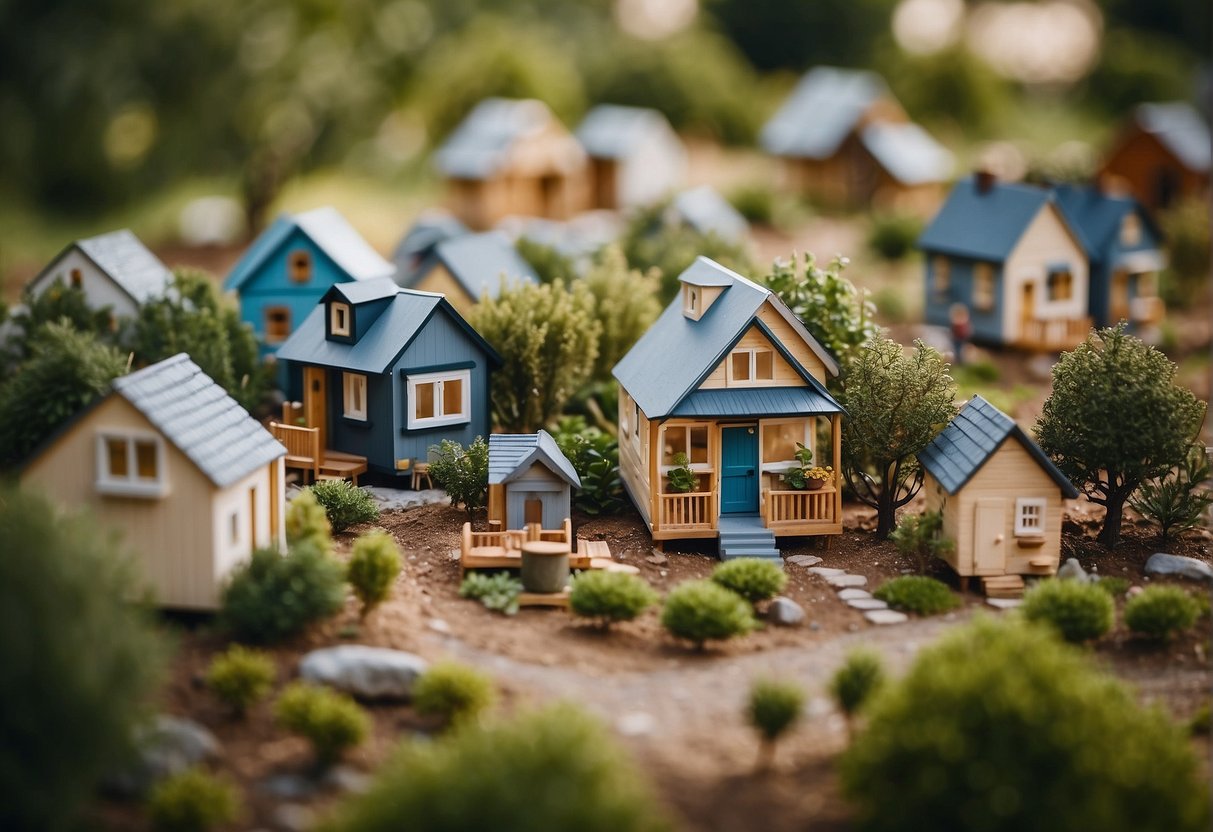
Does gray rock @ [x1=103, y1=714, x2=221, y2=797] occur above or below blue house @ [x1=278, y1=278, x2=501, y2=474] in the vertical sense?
below

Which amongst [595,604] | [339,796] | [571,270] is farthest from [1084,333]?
[339,796]

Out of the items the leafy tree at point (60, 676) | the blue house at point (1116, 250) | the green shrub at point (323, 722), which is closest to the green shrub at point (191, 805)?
the leafy tree at point (60, 676)

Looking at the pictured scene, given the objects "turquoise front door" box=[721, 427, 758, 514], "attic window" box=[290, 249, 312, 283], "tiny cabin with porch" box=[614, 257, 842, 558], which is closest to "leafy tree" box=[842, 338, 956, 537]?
"tiny cabin with porch" box=[614, 257, 842, 558]

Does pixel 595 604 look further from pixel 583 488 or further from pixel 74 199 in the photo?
pixel 74 199

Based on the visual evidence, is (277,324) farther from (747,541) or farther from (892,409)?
(892,409)

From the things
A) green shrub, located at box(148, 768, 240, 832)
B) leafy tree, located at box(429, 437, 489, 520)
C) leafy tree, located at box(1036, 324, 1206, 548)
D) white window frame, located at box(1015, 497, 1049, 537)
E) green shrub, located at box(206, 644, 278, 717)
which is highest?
leafy tree, located at box(1036, 324, 1206, 548)

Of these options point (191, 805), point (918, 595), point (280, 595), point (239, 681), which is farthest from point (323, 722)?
point (918, 595)

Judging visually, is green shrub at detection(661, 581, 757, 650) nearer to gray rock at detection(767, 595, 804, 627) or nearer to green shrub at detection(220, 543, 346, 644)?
gray rock at detection(767, 595, 804, 627)
